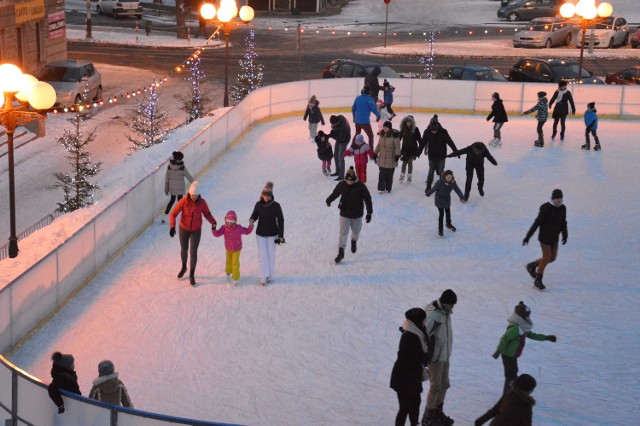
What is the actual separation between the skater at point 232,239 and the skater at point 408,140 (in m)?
5.26

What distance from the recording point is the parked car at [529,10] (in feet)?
168

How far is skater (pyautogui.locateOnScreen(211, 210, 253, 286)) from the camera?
46.2ft

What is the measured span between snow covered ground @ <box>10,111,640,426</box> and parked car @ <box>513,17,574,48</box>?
23.6 meters

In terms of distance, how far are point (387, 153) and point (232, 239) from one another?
15.6 ft

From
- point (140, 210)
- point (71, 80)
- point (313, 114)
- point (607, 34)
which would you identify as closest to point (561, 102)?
point (313, 114)

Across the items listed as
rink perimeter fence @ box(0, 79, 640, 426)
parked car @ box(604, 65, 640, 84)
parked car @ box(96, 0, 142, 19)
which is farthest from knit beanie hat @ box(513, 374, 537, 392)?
parked car @ box(96, 0, 142, 19)

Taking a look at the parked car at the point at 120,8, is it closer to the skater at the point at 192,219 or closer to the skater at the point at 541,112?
the skater at the point at 541,112

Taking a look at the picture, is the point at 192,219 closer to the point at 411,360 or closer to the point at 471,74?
the point at 411,360

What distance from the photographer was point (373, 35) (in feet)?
156

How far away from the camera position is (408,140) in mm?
18969

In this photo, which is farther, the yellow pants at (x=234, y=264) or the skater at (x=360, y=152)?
the skater at (x=360, y=152)

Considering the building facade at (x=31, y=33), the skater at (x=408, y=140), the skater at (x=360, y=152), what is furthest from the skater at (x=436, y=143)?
the building facade at (x=31, y=33)

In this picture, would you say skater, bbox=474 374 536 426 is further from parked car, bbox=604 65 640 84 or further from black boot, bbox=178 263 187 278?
parked car, bbox=604 65 640 84

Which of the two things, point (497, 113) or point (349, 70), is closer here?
point (497, 113)
